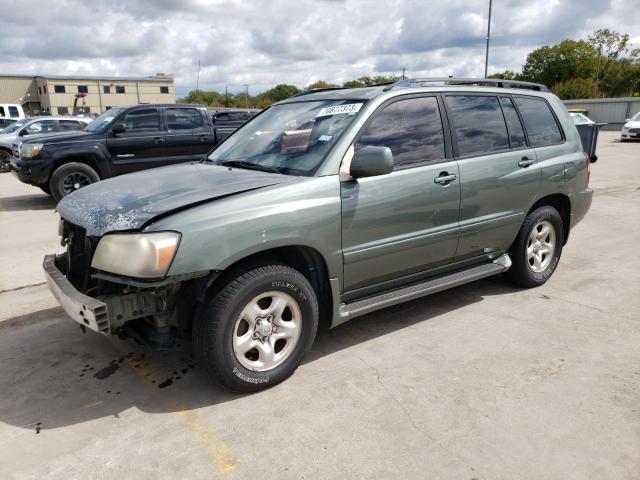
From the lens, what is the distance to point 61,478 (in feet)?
8.24

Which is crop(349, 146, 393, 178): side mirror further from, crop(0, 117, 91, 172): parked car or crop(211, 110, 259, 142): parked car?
crop(0, 117, 91, 172): parked car

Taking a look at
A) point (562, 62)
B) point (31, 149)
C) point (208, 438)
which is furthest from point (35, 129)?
point (562, 62)

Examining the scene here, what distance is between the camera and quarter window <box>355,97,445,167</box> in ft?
12.2

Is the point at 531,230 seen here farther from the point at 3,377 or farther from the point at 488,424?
the point at 3,377

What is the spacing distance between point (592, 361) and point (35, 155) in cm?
891

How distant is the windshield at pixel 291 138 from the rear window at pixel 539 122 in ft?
6.14

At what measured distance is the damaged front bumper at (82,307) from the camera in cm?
279

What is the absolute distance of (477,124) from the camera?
434cm

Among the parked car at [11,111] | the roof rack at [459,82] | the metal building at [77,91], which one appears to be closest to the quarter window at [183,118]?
the roof rack at [459,82]

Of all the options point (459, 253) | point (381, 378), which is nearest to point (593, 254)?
point (459, 253)

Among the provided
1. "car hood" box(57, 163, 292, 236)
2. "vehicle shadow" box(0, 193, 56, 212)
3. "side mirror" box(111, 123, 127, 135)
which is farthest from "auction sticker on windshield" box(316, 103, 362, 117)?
"vehicle shadow" box(0, 193, 56, 212)

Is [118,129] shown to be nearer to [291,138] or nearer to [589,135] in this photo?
[291,138]

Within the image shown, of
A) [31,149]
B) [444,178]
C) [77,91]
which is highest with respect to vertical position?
[77,91]

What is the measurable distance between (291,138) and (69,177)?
6.95 metres
